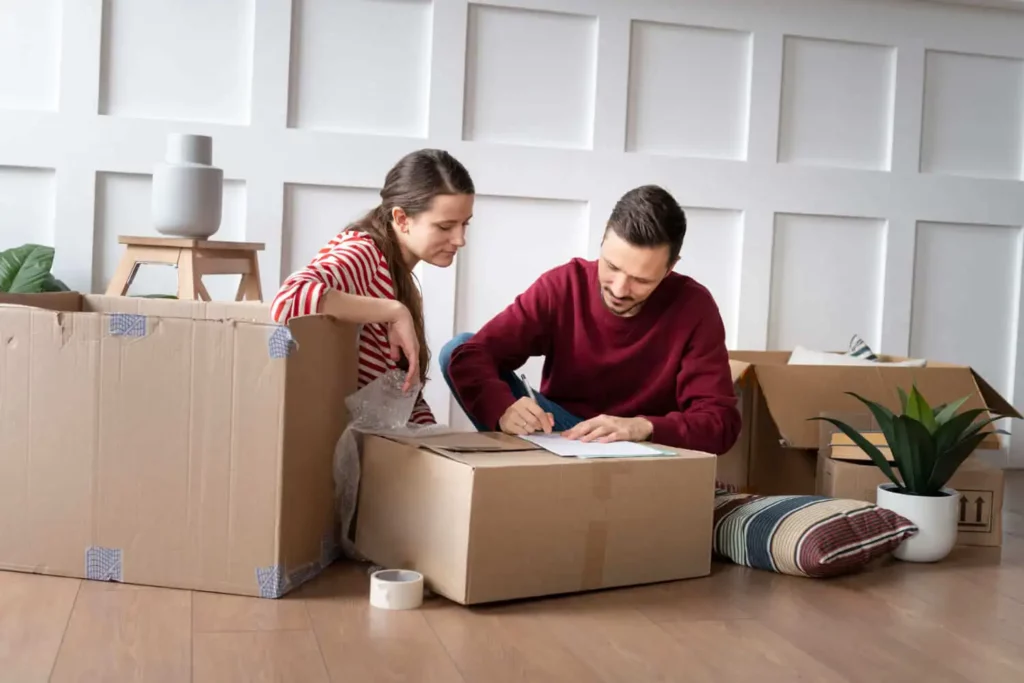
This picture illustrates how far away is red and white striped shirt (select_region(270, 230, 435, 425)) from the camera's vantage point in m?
1.67

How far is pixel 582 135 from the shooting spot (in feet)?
9.78

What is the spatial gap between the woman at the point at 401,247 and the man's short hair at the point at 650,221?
29cm

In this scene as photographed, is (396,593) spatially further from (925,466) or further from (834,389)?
(834,389)

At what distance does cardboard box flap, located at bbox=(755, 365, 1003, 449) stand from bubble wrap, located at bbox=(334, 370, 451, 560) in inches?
34.3

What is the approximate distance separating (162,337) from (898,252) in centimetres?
237

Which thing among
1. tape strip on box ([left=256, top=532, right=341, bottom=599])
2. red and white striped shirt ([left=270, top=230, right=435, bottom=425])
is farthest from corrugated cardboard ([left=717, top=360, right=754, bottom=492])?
tape strip on box ([left=256, top=532, right=341, bottom=599])

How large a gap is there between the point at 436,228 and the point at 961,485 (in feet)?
3.63

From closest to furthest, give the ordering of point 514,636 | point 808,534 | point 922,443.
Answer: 1. point 514,636
2. point 808,534
3. point 922,443

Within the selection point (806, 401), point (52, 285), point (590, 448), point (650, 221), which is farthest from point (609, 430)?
point (52, 285)

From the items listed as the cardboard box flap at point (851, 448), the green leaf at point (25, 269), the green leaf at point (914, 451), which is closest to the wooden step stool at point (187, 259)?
the green leaf at point (25, 269)

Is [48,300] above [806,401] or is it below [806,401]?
above

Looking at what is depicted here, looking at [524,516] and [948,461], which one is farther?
[948,461]

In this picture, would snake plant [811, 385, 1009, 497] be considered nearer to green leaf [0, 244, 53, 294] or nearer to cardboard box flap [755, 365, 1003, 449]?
cardboard box flap [755, 365, 1003, 449]

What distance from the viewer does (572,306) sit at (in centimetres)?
214
